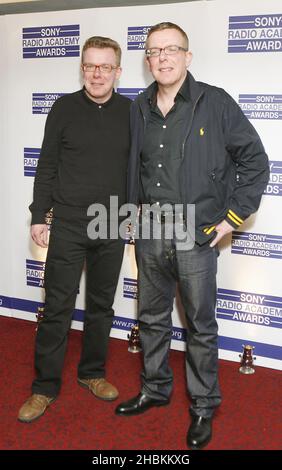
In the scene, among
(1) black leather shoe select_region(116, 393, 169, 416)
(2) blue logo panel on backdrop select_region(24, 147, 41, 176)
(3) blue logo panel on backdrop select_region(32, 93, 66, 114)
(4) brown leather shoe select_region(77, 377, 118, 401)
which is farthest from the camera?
(2) blue logo panel on backdrop select_region(24, 147, 41, 176)

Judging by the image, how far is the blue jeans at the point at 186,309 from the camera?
233 cm

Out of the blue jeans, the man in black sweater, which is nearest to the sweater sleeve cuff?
the blue jeans

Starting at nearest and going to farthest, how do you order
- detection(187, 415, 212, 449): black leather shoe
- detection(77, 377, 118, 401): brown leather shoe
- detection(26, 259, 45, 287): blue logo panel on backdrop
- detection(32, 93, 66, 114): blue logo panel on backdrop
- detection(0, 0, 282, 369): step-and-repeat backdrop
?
1. detection(187, 415, 212, 449): black leather shoe
2. detection(77, 377, 118, 401): brown leather shoe
3. detection(0, 0, 282, 369): step-and-repeat backdrop
4. detection(32, 93, 66, 114): blue logo panel on backdrop
5. detection(26, 259, 45, 287): blue logo panel on backdrop

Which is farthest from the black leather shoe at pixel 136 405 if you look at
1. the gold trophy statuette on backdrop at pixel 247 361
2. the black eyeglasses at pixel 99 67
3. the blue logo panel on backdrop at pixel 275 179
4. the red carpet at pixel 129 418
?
the black eyeglasses at pixel 99 67

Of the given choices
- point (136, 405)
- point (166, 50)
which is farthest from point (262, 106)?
point (136, 405)

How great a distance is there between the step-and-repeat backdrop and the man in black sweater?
0.63 metres

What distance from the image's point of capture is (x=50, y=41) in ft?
10.8

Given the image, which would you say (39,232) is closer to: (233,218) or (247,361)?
(233,218)

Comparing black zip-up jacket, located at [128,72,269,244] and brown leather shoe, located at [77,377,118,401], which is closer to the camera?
black zip-up jacket, located at [128,72,269,244]

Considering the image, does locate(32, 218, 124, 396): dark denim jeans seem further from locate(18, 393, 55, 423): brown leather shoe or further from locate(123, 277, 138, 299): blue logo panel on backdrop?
locate(123, 277, 138, 299): blue logo panel on backdrop

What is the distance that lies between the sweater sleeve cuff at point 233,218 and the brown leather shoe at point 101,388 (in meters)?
1.11

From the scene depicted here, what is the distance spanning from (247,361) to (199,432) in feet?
2.70

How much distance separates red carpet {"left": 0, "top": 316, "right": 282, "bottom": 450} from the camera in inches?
93.5
